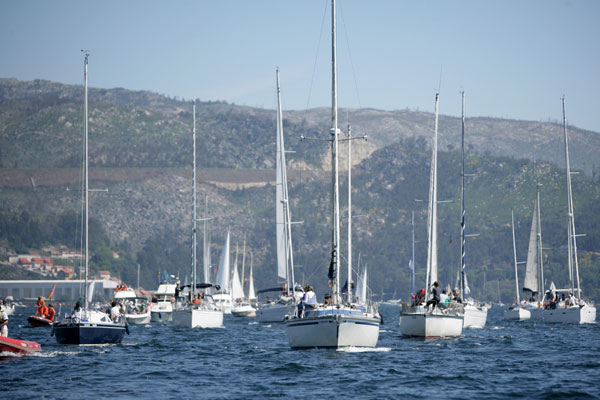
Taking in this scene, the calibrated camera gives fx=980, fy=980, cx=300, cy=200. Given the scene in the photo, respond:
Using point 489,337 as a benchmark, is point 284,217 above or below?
above

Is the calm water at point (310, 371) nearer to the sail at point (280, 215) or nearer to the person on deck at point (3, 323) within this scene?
the person on deck at point (3, 323)

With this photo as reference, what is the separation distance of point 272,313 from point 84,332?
1350 inches

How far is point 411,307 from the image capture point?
178 feet

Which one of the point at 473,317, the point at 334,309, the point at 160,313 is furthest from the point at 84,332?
the point at 160,313

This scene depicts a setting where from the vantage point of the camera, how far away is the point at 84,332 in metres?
49.0

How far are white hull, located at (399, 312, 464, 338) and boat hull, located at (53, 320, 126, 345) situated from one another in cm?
1565

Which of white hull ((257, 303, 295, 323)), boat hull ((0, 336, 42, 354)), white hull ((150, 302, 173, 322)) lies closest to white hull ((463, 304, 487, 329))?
white hull ((257, 303, 295, 323))

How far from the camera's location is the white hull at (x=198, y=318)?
72.0 m

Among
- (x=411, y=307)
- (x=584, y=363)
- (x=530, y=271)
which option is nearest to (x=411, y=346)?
(x=411, y=307)

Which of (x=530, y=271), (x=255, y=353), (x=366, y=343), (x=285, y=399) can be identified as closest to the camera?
(x=285, y=399)

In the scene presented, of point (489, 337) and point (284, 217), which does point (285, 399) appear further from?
point (284, 217)

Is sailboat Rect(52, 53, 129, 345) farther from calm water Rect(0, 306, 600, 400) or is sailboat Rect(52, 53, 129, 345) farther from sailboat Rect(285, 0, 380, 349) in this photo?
sailboat Rect(285, 0, 380, 349)

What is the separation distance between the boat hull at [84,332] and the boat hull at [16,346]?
4.11 metres

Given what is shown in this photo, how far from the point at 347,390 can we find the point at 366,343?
9527 millimetres
